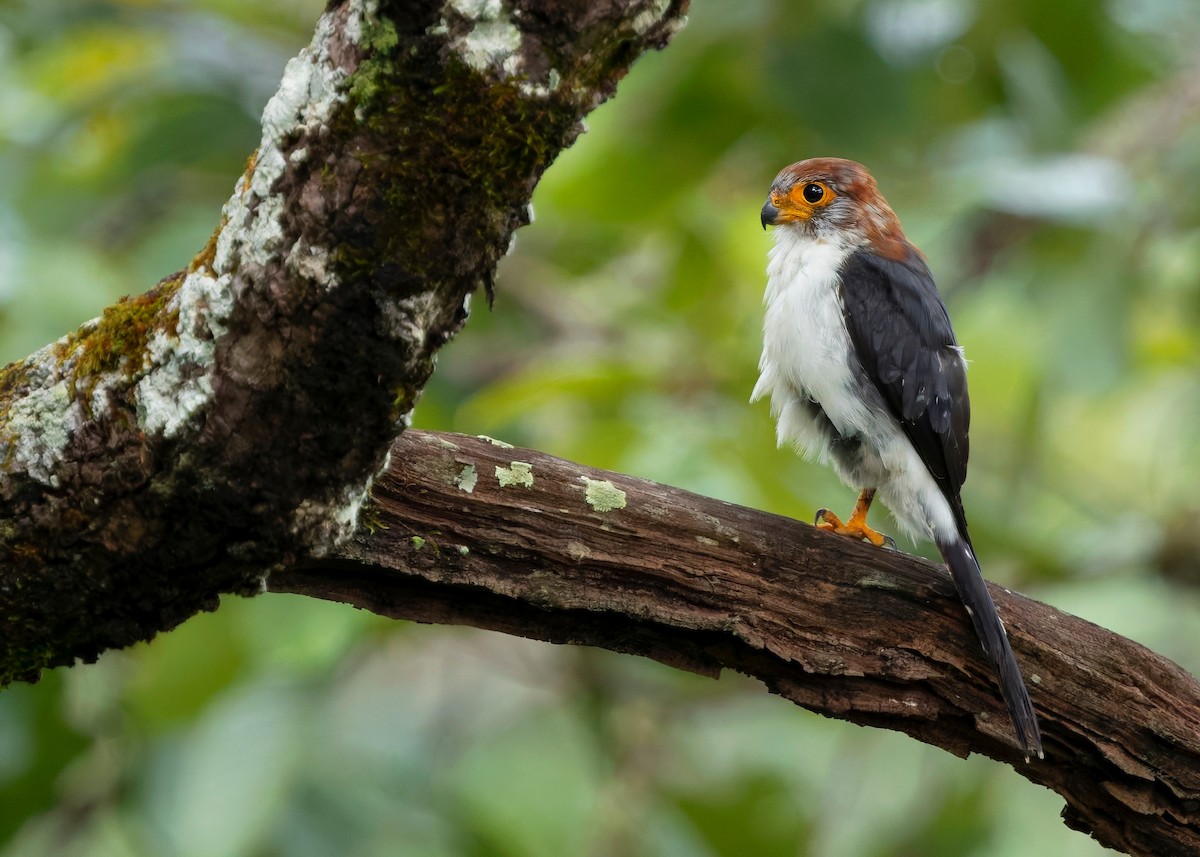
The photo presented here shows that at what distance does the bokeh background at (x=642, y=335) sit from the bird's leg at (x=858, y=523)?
370mm

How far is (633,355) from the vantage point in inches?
195

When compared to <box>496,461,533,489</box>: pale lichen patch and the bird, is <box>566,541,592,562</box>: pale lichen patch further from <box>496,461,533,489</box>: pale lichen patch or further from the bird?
the bird

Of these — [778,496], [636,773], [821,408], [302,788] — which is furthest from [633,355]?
[302,788]

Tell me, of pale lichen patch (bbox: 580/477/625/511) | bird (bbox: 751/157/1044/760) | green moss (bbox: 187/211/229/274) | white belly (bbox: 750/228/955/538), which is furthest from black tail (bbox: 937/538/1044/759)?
green moss (bbox: 187/211/229/274)

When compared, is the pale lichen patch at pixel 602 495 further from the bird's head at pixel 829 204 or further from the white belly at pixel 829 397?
the bird's head at pixel 829 204

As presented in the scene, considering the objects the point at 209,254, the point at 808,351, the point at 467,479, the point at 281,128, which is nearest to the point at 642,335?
the point at 808,351

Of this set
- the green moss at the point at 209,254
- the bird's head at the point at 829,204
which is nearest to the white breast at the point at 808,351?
the bird's head at the point at 829,204

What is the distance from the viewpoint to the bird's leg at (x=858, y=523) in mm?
3408

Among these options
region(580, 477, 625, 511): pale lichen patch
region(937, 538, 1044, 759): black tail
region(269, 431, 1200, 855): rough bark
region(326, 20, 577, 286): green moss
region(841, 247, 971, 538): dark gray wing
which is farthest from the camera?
region(841, 247, 971, 538): dark gray wing

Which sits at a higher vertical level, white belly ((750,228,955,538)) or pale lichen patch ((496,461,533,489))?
white belly ((750,228,955,538))

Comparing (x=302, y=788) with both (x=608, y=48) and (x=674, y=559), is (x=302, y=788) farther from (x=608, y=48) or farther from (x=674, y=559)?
(x=608, y=48)

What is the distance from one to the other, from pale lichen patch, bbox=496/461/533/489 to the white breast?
1.24 m

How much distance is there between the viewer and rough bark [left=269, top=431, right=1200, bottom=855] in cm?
235

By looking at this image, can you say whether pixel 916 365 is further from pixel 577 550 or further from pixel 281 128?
pixel 281 128
